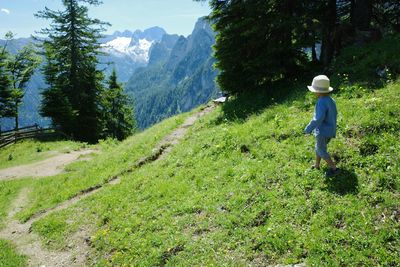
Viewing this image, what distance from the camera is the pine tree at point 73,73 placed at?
41.5 meters

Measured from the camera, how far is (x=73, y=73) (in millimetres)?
43750

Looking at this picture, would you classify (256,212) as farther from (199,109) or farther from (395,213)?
(199,109)

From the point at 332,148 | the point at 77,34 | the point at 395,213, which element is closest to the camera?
the point at 395,213

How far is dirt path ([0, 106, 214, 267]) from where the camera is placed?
1173 cm

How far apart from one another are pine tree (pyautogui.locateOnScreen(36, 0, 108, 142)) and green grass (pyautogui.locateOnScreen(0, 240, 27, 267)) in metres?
29.6

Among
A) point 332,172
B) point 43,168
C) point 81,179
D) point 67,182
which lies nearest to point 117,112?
point 43,168

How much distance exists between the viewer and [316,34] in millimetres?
18047

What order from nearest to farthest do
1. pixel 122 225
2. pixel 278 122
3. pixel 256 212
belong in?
pixel 256 212, pixel 122 225, pixel 278 122

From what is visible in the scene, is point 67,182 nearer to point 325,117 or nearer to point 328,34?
point 325,117

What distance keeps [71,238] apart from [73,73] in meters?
34.7

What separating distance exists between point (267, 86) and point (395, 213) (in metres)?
12.8

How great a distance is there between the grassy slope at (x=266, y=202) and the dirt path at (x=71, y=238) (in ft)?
1.54

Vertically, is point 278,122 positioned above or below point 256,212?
above

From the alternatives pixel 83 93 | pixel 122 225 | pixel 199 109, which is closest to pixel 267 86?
pixel 199 109
